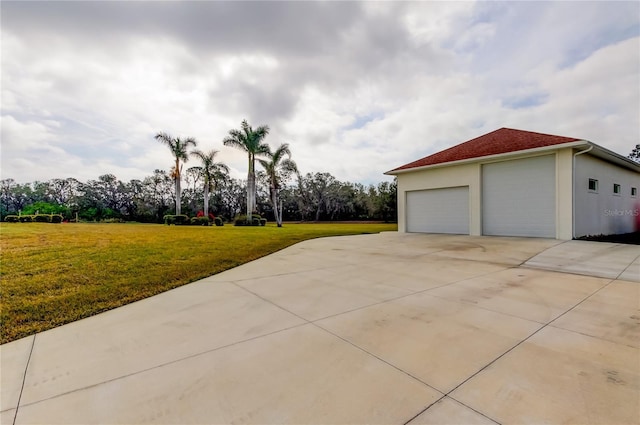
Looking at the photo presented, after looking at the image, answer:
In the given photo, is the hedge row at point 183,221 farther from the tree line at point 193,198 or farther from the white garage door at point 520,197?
the white garage door at point 520,197

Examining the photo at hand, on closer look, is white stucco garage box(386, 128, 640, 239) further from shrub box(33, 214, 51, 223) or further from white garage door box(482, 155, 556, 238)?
shrub box(33, 214, 51, 223)

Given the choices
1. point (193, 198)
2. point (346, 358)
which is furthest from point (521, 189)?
point (193, 198)

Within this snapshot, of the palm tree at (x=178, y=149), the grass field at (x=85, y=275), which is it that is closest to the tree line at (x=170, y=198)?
the palm tree at (x=178, y=149)

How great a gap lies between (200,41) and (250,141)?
13.5 m

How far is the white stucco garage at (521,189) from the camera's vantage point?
911 cm

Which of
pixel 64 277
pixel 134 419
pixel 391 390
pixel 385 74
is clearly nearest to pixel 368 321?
pixel 391 390

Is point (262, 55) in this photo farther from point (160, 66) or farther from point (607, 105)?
point (607, 105)

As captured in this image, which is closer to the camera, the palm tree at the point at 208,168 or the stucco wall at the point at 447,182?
the stucco wall at the point at 447,182

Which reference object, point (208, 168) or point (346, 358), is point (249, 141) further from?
point (346, 358)

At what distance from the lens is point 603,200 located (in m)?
10.6

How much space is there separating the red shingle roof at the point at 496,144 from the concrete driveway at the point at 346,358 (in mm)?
7058

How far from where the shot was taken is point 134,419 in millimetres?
1609

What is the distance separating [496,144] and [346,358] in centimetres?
1249

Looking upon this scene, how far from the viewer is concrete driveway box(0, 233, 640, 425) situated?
64.9 inches
